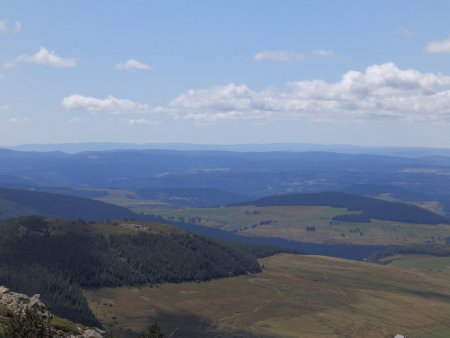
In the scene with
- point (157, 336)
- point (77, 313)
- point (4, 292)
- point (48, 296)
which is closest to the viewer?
point (157, 336)

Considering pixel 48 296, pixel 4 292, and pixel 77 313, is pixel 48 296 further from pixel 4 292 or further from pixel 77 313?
pixel 4 292

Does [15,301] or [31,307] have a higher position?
[31,307]

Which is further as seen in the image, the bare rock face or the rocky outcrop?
the bare rock face

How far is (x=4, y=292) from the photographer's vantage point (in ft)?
324

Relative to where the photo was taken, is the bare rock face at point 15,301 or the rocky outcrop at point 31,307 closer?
the rocky outcrop at point 31,307

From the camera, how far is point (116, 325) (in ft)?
648

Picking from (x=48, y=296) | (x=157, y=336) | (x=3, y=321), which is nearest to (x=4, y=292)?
(x=3, y=321)

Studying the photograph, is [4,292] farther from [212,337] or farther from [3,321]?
[212,337]

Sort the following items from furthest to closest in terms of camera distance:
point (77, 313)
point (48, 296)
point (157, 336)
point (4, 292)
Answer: point (48, 296), point (77, 313), point (4, 292), point (157, 336)

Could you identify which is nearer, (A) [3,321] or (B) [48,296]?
(A) [3,321]

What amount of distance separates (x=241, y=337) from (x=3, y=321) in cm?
12944

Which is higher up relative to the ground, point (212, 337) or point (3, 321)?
point (3, 321)

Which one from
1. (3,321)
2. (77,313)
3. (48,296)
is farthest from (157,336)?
(48,296)

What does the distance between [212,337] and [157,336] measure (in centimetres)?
12552
